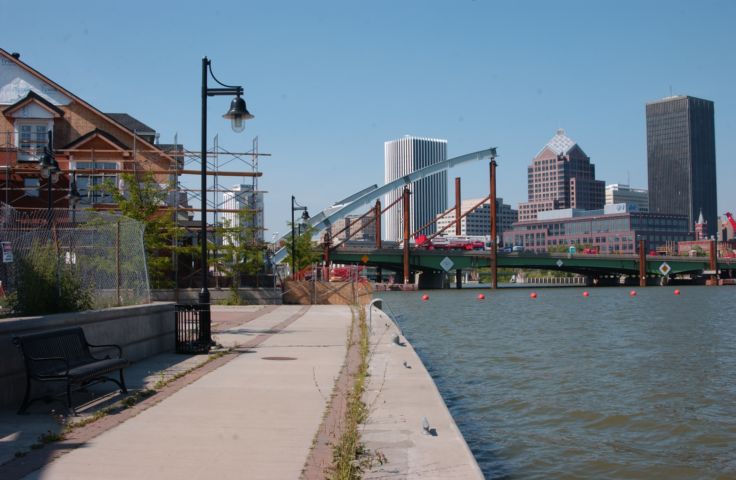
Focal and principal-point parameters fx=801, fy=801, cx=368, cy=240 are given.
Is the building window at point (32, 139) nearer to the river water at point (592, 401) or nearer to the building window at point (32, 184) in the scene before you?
Answer: the building window at point (32, 184)

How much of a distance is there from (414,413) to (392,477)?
286 centimetres

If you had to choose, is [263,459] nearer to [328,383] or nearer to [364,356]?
[328,383]

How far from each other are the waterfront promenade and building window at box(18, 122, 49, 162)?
35.8 metres

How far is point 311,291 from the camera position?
1810 inches

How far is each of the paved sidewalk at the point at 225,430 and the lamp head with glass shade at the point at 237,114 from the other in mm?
5583

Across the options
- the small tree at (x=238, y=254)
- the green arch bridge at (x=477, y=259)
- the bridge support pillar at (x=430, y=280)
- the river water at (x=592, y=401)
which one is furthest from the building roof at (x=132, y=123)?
the bridge support pillar at (x=430, y=280)

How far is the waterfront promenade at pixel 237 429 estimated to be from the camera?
302 inches

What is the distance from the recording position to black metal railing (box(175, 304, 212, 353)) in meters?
17.8

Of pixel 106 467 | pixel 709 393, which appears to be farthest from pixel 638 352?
pixel 106 467

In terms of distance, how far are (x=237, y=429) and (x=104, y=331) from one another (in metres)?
5.61

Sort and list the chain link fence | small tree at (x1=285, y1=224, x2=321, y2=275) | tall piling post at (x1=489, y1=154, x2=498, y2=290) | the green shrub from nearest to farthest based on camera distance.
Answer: the green shrub
the chain link fence
small tree at (x1=285, y1=224, x2=321, y2=275)
tall piling post at (x1=489, y1=154, x2=498, y2=290)

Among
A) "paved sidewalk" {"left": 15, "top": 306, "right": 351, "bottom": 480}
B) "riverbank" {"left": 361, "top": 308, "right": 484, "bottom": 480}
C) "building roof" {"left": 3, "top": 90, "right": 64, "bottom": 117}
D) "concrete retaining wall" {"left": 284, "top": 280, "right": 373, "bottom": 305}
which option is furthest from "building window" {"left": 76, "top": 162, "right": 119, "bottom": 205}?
"riverbank" {"left": 361, "top": 308, "right": 484, "bottom": 480}

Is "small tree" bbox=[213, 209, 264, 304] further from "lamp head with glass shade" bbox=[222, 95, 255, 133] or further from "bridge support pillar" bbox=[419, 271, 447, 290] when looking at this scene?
"bridge support pillar" bbox=[419, 271, 447, 290]

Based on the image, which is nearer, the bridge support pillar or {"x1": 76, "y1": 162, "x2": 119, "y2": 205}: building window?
{"x1": 76, "y1": 162, "x2": 119, "y2": 205}: building window
